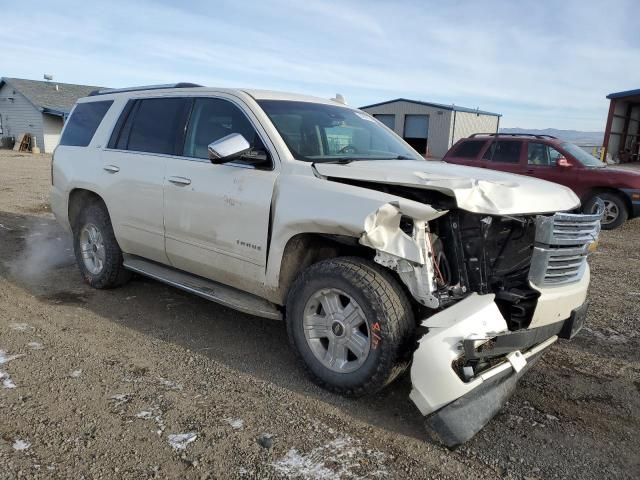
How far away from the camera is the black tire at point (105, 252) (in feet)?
16.9

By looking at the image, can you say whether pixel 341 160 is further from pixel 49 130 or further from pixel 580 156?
pixel 49 130

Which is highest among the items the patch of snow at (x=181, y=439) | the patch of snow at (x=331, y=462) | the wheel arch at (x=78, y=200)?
the wheel arch at (x=78, y=200)

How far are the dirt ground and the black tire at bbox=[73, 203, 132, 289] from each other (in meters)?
0.30

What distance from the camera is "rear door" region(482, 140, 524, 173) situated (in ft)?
36.6

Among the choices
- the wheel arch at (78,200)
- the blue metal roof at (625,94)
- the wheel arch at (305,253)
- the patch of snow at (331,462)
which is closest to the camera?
the patch of snow at (331,462)

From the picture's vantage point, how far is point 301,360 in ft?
11.8

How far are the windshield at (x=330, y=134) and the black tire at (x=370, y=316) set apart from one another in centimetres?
91

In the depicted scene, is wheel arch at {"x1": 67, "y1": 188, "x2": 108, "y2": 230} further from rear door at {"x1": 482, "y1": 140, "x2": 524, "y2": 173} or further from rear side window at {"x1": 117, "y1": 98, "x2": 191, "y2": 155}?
rear door at {"x1": 482, "y1": 140, "x2": 524, "y2": 173}

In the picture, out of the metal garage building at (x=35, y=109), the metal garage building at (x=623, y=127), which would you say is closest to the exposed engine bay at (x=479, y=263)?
the metal garage building at (x=623, y=127)

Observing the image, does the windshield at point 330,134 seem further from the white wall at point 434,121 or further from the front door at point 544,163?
the white wall at point 434,121

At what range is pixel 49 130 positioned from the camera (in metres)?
32.3

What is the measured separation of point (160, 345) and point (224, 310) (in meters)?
0.92

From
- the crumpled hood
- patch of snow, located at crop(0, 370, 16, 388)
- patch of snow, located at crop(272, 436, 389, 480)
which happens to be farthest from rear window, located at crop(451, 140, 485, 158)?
patch of snow, located at crop(0, 370, 16, 388)

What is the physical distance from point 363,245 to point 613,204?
9.01m
